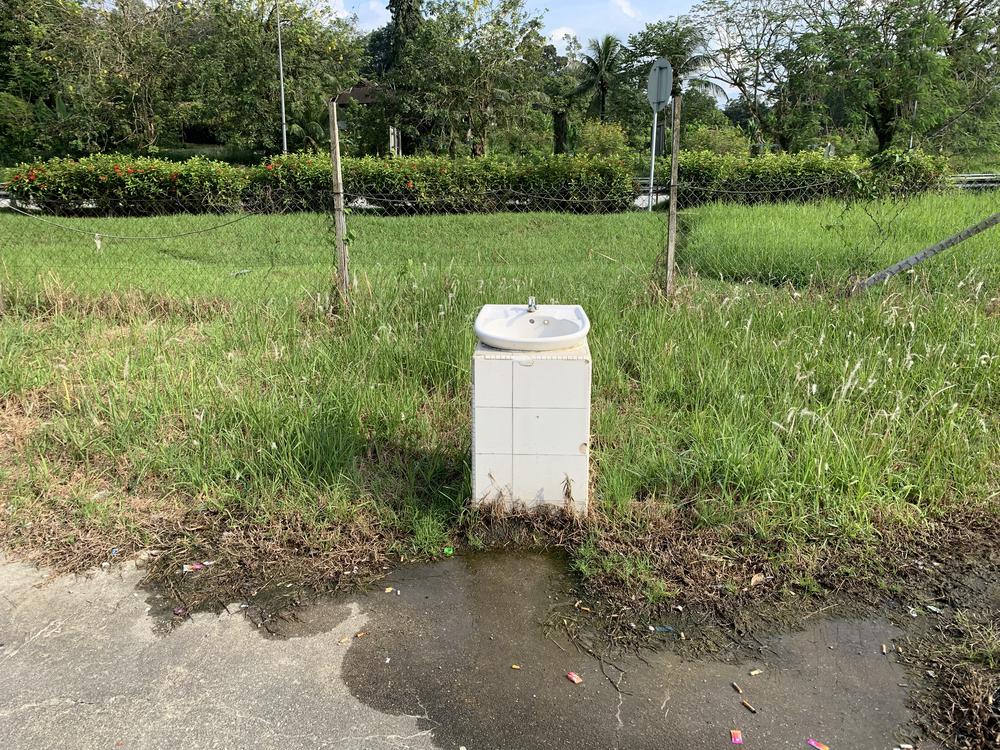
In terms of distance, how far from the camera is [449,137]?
2148 centimetres

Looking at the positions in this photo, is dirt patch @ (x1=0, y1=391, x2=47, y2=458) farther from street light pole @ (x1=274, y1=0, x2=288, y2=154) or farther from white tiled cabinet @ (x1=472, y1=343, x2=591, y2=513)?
street light pole @ (x1=274, y1=0, x2=288, y2=154)

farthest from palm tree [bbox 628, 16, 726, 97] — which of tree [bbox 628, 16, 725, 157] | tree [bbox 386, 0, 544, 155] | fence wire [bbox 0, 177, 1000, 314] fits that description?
fence wire [bbox 0, 177, 1000, 314]

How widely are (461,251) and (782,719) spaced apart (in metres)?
8.18

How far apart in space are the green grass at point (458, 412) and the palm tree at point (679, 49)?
873 inches

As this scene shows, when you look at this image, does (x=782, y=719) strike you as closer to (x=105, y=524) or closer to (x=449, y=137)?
(x=105, y=524)

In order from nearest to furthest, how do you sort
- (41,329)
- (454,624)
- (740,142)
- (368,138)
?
(454,624) < (41,329) < (740,142) < (368,138)

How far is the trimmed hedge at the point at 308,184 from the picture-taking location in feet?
43.3

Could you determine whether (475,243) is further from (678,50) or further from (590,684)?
(678,50)

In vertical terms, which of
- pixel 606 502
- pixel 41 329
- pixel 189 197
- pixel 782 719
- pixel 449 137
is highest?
pixel 449 137

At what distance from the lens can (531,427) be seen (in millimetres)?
3221

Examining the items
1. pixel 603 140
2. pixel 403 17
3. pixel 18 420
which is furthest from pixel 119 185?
pixel 403 17

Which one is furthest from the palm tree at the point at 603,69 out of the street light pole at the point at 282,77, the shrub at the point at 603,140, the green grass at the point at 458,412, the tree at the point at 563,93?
the green grass at the point at 458,412

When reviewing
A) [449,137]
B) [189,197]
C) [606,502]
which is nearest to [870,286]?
[606,502]

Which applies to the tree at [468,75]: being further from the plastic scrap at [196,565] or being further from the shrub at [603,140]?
the plastic scrap at [196,565]
